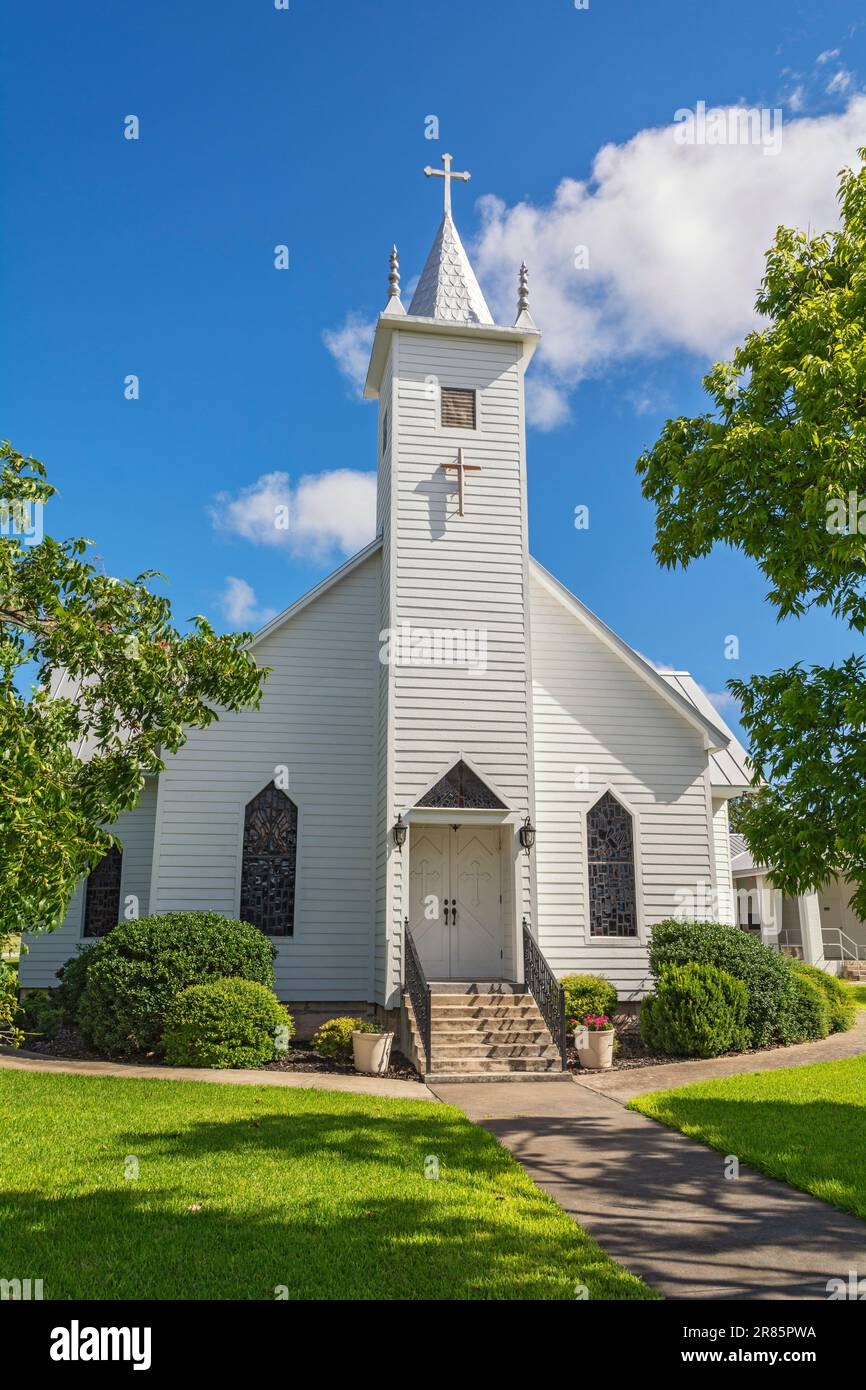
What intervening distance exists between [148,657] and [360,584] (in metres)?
10.2

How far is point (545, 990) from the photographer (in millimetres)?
13641

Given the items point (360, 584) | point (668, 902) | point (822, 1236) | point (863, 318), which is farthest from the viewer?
point (360, 584)

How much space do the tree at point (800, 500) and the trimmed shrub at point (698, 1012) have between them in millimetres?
5654

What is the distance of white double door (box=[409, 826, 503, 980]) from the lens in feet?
50.1

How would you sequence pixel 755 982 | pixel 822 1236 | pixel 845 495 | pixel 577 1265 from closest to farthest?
pixel 577 1265 → pixel 822 1236 → pixel 845 495 → pixel 755 982

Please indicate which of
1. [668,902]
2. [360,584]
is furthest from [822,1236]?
[360,584]

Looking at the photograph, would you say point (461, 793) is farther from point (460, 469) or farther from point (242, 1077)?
point (460, 469)

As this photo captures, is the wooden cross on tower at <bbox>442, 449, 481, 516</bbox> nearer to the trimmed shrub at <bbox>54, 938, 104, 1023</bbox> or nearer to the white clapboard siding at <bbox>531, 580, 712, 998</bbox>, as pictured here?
the white clapboard siding at <bbox>531, 580, 712, 998</bbox>

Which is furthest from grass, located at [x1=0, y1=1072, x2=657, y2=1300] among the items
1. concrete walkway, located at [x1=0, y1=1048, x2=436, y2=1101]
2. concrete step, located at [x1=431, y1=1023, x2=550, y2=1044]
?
concrete step, located at [x1=431, y1=1023, x2=550, y2=1044]

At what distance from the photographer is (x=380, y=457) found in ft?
60.4

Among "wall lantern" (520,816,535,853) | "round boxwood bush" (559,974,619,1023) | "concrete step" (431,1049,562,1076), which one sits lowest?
"concrete step" (431,1049,562,1076)

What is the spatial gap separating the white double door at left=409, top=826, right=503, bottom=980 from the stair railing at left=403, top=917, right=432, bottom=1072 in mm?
631

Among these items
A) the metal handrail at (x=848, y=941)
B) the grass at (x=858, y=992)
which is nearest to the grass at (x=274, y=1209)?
the grass at (x=858, y=992)
